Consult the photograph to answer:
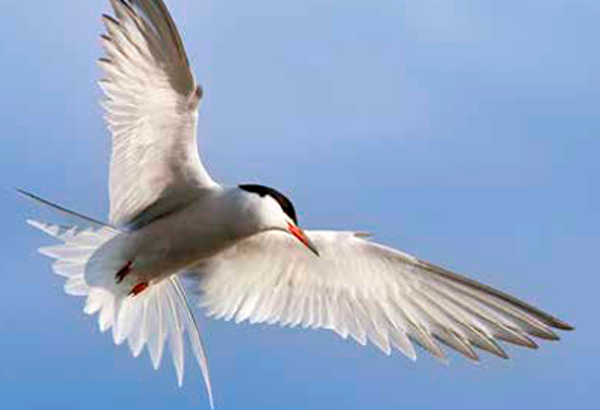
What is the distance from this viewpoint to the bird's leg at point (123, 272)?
8.65 metres

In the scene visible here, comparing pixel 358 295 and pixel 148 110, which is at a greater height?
pixel 148 110

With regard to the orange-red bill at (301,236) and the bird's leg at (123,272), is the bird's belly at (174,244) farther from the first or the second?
the orange-red bill at (301,236)

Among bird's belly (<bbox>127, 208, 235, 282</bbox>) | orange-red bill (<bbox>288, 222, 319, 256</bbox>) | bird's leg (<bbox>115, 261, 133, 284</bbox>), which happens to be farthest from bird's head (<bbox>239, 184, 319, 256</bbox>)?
bird's leg (<bbox>115, 261, 133, 284</bbox>)

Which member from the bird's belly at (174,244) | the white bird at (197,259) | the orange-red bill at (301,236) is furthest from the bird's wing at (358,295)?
the bird's belly at (174,244)

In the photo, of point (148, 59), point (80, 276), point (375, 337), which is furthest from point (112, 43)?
point (375, 337)

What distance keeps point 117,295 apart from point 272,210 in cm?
136

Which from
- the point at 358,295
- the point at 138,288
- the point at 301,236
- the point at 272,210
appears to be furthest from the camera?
the point at 358,295

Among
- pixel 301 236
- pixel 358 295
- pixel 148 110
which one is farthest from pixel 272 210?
pixel 358 295

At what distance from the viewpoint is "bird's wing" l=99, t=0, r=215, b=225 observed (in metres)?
7.73

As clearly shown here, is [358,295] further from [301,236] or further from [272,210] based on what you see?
[272,210]

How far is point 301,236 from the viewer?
332 inches

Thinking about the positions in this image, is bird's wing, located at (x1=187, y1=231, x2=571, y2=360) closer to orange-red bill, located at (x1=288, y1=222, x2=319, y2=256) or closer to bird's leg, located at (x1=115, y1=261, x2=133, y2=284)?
orange-red bill, located at (x1=288, y1=222, x2=319, y2=256)

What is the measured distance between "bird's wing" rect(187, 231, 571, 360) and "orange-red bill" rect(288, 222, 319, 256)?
17 cm

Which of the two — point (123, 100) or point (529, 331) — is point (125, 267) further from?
point (529, 331)
